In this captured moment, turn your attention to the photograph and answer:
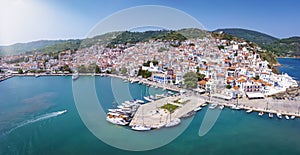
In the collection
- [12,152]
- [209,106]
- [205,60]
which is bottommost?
[12,152]

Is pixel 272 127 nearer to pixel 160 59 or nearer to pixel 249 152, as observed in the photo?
pixel 249 152

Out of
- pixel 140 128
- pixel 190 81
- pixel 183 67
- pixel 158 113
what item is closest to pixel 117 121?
pixel 140 128

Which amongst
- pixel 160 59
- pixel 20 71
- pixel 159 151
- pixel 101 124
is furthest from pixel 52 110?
pixel 20 71

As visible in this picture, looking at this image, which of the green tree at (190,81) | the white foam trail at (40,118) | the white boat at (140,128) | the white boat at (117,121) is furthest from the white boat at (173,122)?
the green tree at (190,81)

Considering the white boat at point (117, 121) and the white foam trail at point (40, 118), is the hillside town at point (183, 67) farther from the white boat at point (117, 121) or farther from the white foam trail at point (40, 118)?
the white boat at point (117, 121)

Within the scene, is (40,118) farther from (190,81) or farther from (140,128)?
(190,81)
